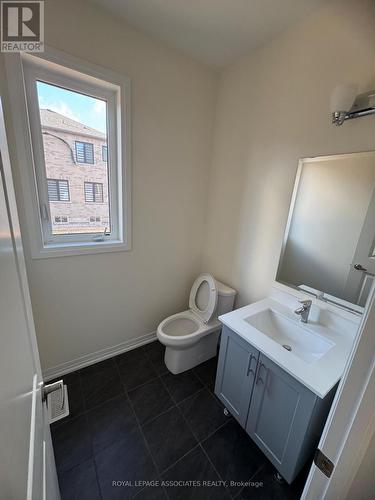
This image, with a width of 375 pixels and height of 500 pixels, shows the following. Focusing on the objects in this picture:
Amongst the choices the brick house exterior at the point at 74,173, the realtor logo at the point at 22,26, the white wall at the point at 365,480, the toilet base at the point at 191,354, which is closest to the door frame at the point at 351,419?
the white wall at the point at 365,480

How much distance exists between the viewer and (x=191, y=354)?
6.01 feet

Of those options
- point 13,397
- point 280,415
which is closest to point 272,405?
point 280,415

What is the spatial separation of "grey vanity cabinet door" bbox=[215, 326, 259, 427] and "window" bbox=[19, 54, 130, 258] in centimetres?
112

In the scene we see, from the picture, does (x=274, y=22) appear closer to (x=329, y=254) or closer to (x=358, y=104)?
(x=358, y=104)

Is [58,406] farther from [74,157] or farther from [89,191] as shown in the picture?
[74,157]

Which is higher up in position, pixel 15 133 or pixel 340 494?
pixel 15 133

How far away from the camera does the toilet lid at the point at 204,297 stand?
1846mm

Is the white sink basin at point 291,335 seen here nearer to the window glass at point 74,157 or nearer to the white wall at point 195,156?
the white wall at point 195,156

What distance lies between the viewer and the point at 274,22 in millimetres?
1318

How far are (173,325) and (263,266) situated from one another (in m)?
0.98

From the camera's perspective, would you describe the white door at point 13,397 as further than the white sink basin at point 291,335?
No

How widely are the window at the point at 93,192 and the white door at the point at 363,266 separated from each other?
5.95ft

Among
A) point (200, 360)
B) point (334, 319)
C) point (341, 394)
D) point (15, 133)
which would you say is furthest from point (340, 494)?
point (15, 133)

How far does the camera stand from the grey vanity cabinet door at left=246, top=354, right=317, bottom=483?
100cm
